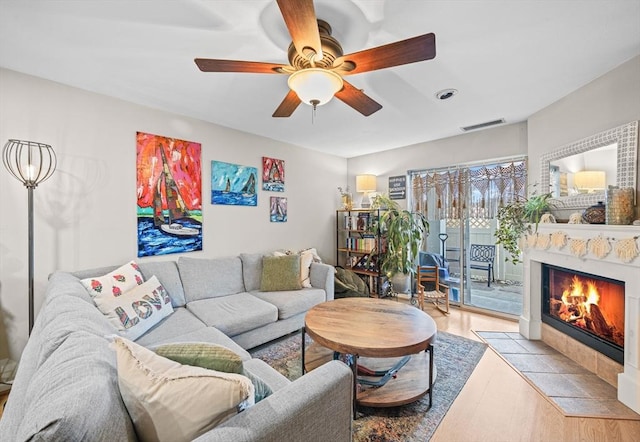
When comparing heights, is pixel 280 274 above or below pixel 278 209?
below

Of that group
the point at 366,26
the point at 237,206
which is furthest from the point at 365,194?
the point at 366,26

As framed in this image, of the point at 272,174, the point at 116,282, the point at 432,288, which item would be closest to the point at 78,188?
the point at 116,282

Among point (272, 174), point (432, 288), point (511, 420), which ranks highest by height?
point (272, 174)

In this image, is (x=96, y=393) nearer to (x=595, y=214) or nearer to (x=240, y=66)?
(x=240, y=66)

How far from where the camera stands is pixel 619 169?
2.02 m

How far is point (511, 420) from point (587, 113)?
2507mm

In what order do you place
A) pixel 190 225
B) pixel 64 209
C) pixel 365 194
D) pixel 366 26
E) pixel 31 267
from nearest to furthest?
pixel 366 26 < pixel 31 267 < pixel 64 209 < pixel 190 225 < pixel 365 194

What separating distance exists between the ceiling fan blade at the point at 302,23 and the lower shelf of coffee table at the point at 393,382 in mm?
2137

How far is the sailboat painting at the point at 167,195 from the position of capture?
8.88 ft

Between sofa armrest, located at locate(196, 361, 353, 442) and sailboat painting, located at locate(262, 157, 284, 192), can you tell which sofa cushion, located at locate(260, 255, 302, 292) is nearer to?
sailboat painting, located at locate(262, 157, 284, 192)

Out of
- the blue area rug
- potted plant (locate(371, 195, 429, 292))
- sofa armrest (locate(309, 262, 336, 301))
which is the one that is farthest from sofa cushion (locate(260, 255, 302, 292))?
potted plant (locate(371, 195, 429, 292))

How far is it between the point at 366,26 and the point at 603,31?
147 cm

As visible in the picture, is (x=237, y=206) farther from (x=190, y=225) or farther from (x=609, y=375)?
(x=609, y=375)

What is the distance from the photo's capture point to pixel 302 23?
1.19 metres
